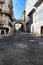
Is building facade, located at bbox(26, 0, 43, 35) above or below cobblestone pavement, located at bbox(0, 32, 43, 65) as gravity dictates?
above

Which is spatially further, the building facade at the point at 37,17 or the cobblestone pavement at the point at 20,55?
the building facade at the point at 37,17

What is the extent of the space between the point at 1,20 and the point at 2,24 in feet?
3.89

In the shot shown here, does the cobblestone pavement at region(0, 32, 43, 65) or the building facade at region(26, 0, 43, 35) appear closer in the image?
the cobblestone pavement at region(0, 32, 43, 65)

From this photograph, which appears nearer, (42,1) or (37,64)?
(37,64)

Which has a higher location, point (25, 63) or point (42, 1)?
point (42, 1)

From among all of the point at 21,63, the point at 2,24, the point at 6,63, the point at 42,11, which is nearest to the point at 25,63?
the point at 21,63

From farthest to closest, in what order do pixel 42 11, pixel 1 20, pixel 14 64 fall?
1. pixel 1 20
2. pixel 42 11
3. pixel 14 64

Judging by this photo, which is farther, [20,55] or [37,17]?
[37,17]

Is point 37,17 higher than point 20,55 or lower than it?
higher

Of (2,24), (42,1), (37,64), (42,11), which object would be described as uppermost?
(42,1)

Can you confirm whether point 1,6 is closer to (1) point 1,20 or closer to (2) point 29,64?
(1) point 1,20

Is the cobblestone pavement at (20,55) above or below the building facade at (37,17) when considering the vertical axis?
below

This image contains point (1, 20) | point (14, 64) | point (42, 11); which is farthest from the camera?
point (1, 20)

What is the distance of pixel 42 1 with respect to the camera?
102ft
